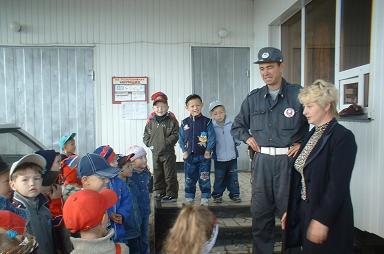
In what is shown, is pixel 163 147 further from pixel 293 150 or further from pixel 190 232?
pixel 190 232

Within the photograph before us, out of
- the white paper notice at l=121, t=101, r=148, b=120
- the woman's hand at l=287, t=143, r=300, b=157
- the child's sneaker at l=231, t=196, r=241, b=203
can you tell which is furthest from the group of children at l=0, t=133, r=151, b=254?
the white paper notice at l=121, t=101, r=148, b=120

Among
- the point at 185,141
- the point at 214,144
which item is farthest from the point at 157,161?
the point at 214,144

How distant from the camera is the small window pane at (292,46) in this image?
5344mm

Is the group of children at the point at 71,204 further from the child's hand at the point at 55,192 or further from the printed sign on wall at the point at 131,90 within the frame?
the printed sign on wall at the point at 131,90

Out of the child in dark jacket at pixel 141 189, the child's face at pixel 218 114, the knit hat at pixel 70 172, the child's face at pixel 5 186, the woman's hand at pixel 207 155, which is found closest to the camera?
the child's face at pixel 5 186

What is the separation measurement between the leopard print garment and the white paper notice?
4.62m

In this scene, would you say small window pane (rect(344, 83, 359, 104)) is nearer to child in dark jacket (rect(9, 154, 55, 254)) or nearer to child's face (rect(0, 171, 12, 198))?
child in dark jacket (rect(9, 154, 55, 254))

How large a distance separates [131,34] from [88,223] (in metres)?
5.48

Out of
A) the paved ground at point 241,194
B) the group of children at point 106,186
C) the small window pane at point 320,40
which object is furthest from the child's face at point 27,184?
the small window pane at point 320,40

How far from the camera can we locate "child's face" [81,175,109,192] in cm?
250

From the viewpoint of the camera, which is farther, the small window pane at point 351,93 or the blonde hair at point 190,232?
the small window pane at point 351,93

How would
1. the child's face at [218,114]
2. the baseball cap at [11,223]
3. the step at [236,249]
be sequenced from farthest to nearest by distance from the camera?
the child's face at [218,114]
the step at [236,249]
the baseball cap at [11,223]

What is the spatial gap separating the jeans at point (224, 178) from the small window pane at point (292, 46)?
1.74m

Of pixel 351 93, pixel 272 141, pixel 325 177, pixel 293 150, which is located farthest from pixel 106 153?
pixel 351 93
